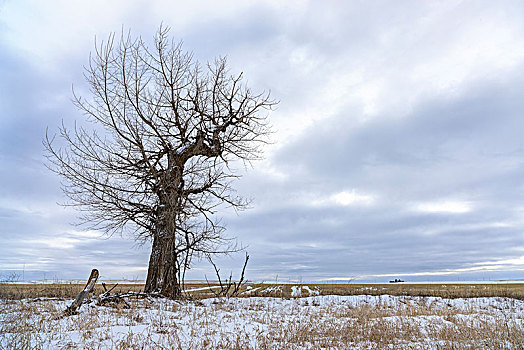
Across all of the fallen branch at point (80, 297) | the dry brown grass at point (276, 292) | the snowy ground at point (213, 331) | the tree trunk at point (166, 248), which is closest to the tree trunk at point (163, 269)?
the tree trunk at point (166, 248)

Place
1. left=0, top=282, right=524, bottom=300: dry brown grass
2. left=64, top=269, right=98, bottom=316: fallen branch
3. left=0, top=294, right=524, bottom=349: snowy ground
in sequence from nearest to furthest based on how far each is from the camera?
left=0, top=294, right=524, bottom=349: snowy ground
left=64, top=269, right=98, bottom=316: fallen branch
left=0, top=282, right=524, bottom=300: dry brown grass

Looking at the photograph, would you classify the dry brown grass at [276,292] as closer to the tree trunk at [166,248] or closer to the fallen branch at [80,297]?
the tree trunk at [166,248]

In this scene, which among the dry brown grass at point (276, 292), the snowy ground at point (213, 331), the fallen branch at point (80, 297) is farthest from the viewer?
the dry brown grass at point (276, 292)

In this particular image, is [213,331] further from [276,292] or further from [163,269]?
[276,292]

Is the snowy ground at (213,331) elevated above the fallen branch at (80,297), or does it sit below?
below

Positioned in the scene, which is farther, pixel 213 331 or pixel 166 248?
pixel 166 248

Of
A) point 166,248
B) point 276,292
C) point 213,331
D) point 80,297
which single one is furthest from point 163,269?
point 276,292

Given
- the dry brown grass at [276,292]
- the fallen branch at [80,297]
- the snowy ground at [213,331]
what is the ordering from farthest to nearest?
the dry brown grass at [276,292]
the fallen branch at [80,297]
the snowy ground at [213,331]

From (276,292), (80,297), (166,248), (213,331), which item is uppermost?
(166,248)

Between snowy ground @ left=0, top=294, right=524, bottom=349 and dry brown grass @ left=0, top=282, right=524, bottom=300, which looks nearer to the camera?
snowy ground @ left=0, top=294, right=524, bottom=349

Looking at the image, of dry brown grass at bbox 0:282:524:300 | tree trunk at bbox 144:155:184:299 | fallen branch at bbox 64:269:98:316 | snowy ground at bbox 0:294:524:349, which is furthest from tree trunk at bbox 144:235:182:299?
fallen branch at bbox 64:269:98:316

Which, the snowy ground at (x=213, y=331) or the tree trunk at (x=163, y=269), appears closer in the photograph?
the snowy ground at (x=213, y=331)

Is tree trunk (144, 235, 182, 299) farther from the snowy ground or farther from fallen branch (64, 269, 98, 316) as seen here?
fallen branch (64, 269, 98, 316)

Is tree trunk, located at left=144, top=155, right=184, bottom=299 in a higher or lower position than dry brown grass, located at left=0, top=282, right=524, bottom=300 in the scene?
higher
